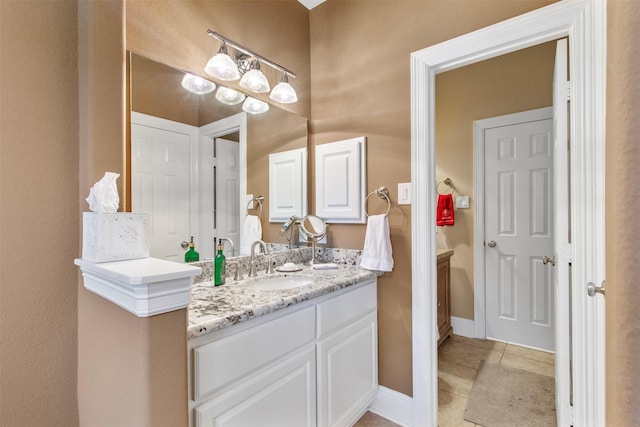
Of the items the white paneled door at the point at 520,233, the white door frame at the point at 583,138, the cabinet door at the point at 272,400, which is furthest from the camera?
the white paneled door at the point at 520,233

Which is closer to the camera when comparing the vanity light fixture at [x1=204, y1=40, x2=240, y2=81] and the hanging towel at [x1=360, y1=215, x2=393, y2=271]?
the vanity light fixture at [x1=204, y1=40, x2=240, y2=81]

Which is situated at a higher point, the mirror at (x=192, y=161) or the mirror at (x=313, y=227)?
the mirror at (x=192, y=161)

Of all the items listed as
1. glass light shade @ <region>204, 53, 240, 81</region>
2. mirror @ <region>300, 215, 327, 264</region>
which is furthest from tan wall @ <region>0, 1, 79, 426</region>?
mirror @ <region>300, 215, 327, 264</region>

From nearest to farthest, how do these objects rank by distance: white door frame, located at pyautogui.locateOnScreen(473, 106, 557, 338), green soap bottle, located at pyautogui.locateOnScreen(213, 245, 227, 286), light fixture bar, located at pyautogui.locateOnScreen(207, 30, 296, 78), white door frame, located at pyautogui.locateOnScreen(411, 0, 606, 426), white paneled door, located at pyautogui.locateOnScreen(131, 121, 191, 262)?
white door frame, located at pyautogui.locateOnScreen(411, 0, 606, 426)
white paneled door, located at pyautogui.locateOnScreen(131, 121, 191, 262)
green soap bottle, located at pyautogui.locateOnScreen(213, 245, 227, 286)
light fixture bar, located at pyautogui.locateOnScreen(207, 30, 296, 78)
white door frame, located at pyautogui.locateOnScreen(473, 106, 557, 338)

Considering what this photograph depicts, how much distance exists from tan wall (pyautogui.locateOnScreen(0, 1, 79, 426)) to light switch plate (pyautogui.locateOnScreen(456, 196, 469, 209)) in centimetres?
289

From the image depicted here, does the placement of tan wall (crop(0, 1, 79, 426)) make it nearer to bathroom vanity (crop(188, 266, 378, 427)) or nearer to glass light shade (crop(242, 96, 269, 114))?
bathroom vanity (crop(188, 266, 378, 427))

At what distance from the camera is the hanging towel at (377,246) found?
1.68 meters

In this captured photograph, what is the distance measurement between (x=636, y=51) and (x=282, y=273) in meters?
1.64

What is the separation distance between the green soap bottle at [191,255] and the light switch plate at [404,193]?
3.74 ft

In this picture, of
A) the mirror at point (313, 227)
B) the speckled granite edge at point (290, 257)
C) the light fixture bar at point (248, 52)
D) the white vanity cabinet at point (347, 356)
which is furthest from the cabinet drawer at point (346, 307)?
the light fixture bar at point (248, 52)

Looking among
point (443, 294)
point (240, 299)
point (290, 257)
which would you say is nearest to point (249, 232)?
point (290, 257)

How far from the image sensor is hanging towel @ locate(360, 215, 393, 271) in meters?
1.68

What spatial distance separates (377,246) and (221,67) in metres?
1.26

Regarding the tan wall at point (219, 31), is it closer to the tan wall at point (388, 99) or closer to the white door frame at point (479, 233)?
the tan wall at point (388, 99)
